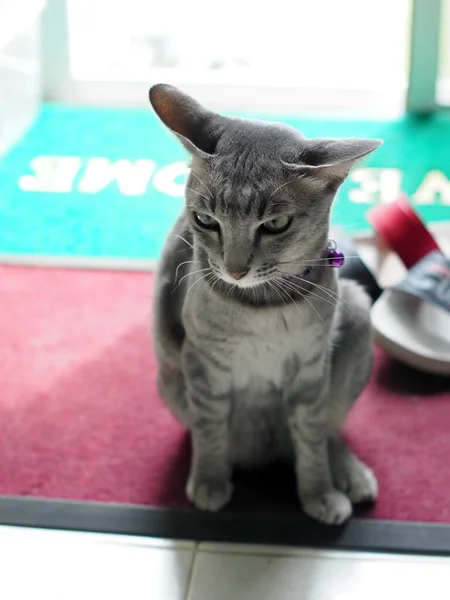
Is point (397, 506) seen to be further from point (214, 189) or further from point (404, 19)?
point (404, 19)

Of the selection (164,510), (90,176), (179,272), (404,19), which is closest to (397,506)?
(164,510)

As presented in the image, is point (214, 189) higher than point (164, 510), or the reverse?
point (214, 189)

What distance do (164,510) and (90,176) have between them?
1390 mm

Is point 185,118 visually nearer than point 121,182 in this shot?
Yes

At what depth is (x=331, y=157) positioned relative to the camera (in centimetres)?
110

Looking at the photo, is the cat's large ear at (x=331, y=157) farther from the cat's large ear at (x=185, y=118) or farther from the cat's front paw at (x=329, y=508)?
the cat's front paw at (x=329, y=508)

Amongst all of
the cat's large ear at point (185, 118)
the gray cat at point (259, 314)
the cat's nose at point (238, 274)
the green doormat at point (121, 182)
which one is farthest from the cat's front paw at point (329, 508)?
the green doormat at point (121, 182)

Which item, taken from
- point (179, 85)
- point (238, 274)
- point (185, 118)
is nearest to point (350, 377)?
point (238, 274)

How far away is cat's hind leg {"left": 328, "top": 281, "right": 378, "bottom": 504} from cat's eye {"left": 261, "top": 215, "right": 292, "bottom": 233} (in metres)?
0.28

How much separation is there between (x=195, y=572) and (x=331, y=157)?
0.66 m

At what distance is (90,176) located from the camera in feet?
8.38

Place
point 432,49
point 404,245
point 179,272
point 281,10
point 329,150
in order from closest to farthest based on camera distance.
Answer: point 329,150, point 179,272, point 404,245, point 432,49, point 281,10

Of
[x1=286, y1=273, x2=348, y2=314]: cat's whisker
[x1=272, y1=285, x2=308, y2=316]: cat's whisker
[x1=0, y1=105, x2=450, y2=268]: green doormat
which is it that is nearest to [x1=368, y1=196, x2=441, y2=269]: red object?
[x1=0, y1=105, x2=450, y2=268]: green doormat

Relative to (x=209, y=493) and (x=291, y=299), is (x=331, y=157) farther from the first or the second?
A: (x=209, y=493)
